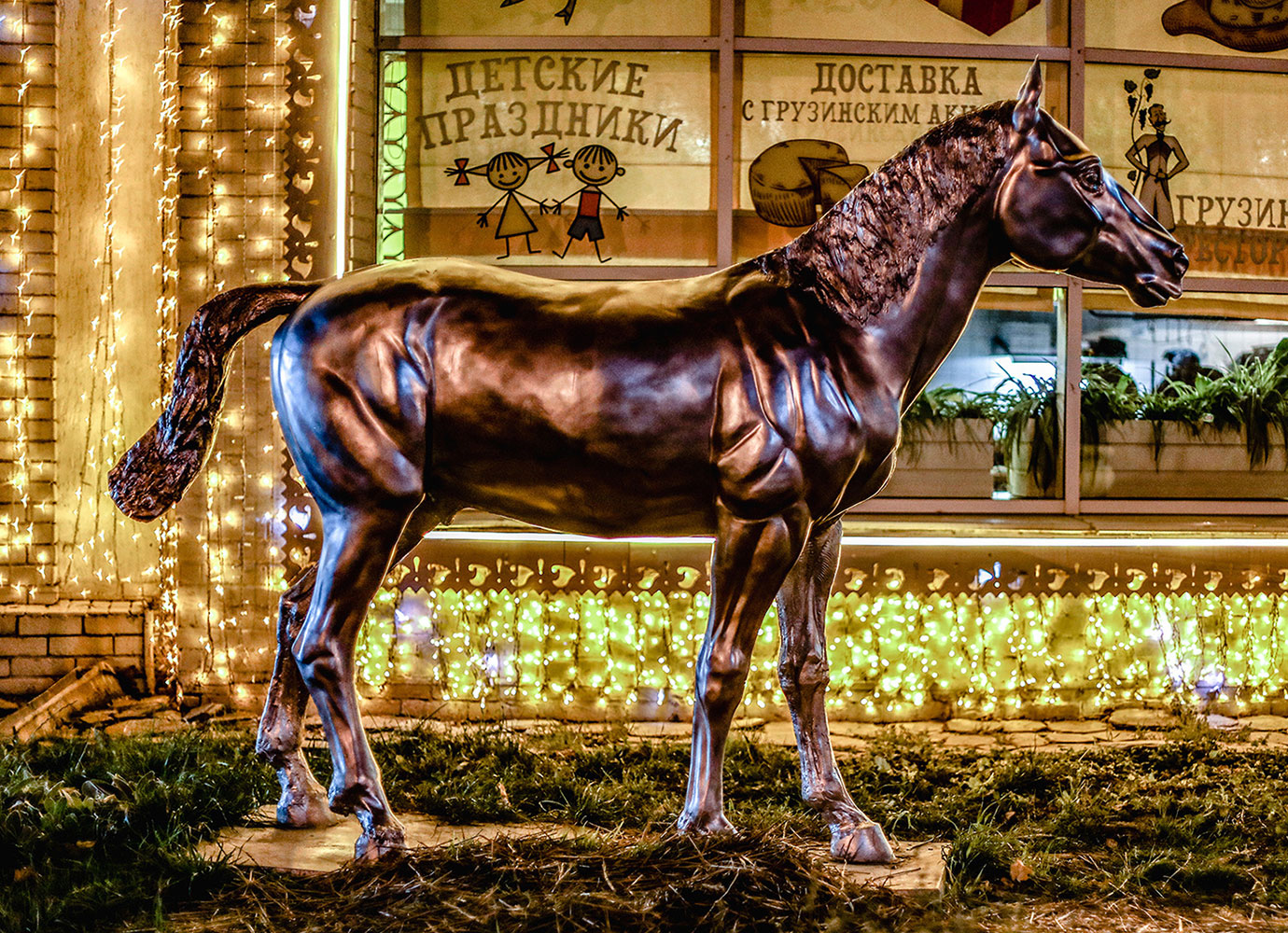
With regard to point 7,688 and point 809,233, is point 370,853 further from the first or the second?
point 7,688

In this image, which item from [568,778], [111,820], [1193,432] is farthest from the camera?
[1193,432]

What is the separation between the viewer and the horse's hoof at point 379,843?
2963mm

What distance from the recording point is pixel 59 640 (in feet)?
18.4

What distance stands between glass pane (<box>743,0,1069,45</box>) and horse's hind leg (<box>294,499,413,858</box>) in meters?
4.30

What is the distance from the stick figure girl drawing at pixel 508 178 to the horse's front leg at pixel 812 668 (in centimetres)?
346

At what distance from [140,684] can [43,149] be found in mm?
2774

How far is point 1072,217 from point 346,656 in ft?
7.41

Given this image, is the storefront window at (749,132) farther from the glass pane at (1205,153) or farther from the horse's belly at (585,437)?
the horse's belly at (585,437)

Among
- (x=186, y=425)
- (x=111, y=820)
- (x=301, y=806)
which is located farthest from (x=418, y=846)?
(x=186, y=425)

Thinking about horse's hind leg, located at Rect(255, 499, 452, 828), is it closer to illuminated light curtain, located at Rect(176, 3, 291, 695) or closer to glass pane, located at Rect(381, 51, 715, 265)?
illuminated light curtain, located at Rect(176, 3, 291, 695)

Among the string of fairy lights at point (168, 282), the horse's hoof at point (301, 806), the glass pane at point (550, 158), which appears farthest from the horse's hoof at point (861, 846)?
the string of fairy lights at point (168, 282)

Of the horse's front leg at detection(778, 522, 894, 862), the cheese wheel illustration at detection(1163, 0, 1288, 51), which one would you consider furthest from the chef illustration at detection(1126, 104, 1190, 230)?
the horse's front leg at detection(778, 522, 894, 862)

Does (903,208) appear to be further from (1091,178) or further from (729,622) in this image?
(729,622)

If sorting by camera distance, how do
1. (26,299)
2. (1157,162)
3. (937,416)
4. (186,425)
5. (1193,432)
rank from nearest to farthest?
(186,425)
(26,299)
(937,416)
(1193,432)
(1157,162)
